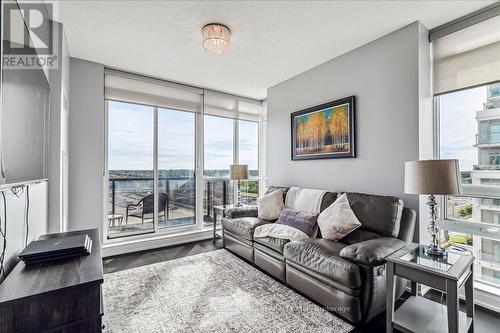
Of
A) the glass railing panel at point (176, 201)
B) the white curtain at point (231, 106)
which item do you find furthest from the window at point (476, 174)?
the glass railing panel at point (176, 201)

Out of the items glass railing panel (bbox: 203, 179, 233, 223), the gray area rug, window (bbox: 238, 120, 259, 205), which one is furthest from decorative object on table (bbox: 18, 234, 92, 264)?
window (bbox: 238, 120, 259, 205)

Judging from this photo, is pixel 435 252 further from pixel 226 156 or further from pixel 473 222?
pixel 226 156

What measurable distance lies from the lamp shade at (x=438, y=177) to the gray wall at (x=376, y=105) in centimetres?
70

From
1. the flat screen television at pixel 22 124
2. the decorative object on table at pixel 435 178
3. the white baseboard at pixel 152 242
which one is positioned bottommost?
the white baseboard at pixel 152 242

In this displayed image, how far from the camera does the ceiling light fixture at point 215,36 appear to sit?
94.7 inches

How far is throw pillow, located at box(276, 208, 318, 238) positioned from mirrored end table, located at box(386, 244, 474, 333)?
96 cm

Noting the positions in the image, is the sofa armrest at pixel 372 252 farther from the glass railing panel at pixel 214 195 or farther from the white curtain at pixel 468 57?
the glass railing panel at pixel 214 195

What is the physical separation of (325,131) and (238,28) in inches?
68.4

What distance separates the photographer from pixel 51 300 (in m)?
1.02

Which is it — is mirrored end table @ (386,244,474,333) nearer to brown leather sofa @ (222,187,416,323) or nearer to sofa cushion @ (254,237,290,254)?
brown leather sofa @ (222,187,416,323)

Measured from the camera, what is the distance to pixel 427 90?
2.51 meters

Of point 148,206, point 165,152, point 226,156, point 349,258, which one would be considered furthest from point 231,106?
point 349,258

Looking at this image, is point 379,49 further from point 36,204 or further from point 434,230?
point 36,204

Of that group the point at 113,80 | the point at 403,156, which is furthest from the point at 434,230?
the point at 113,80
